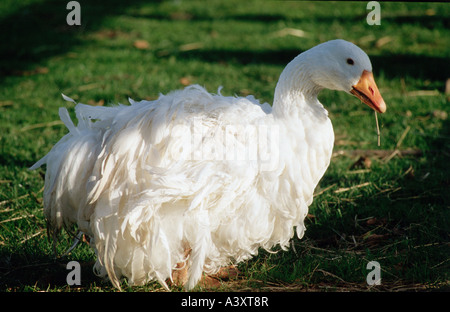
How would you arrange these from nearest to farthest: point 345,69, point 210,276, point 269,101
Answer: point 345,69
point 210,276
point 269,101

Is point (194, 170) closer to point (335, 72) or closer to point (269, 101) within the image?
point (335, 72)

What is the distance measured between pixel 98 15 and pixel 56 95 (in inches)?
130

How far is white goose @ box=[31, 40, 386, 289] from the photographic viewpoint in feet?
7.94

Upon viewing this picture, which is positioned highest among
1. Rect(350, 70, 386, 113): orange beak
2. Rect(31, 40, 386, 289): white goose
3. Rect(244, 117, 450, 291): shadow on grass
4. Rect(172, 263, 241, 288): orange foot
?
Rect(350, 70, 386, 113): orange beak

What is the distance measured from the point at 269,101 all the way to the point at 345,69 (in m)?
2.61

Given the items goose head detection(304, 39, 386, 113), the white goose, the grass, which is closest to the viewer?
the white goose

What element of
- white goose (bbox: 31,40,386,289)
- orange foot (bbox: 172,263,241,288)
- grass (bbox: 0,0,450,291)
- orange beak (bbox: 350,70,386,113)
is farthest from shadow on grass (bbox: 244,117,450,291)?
orange beak (bbox: 350,70,386,113)

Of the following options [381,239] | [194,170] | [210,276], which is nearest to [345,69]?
[194,170]

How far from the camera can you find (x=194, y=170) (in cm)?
243

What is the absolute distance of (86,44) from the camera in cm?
702

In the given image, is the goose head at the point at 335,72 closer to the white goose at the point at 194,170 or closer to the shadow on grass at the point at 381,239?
the white goose at the point at 194,170

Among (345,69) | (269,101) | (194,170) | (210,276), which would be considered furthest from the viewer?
(269,101)

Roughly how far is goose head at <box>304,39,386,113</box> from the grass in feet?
3.32

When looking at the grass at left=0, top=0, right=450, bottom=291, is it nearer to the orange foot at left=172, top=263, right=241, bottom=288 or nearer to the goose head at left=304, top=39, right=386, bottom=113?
the orange foot at left=172, top=263, right=241, bottom=288
